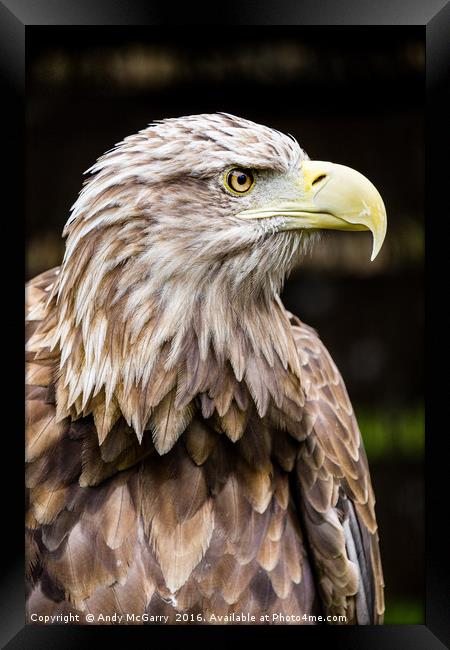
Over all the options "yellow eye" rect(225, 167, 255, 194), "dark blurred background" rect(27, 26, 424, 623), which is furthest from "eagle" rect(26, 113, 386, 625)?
"dark blurred background" rect(27, 26, 424, 623)

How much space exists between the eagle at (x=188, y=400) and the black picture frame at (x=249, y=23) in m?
0.04

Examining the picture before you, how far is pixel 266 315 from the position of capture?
5.04 feet

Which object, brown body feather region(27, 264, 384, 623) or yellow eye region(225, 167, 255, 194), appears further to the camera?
brown body feather region(27, 264, 384, 623)

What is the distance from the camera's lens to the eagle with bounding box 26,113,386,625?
1.42m

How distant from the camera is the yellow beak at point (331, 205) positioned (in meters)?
1.42

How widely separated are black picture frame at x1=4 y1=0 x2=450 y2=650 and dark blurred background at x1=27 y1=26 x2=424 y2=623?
3 cm

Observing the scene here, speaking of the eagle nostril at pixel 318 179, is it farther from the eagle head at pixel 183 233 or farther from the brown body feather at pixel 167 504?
the brown body feather at pixel 167 504

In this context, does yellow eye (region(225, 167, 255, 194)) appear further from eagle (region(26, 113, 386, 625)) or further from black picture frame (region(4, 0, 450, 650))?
black picture frame (region(4, 0, 450, 650))

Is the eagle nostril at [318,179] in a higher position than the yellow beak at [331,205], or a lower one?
higher

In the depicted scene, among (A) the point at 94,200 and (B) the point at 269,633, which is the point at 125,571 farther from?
(A) the point at 94,200

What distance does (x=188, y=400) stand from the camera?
1479 mm

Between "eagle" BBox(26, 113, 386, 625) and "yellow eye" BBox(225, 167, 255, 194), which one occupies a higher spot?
"yellow eye" BBox(225, 167, 255, 194)

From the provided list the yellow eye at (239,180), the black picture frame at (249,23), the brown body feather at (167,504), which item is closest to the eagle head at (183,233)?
the yellow eye at (239,180)

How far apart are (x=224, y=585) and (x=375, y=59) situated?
3.98 feet
